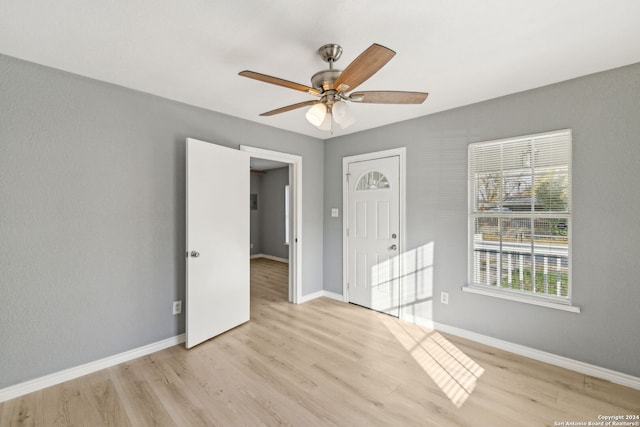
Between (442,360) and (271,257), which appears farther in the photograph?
(271,257)

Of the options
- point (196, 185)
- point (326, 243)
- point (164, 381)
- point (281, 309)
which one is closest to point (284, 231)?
point (326, 243)

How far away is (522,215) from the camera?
2.63 m

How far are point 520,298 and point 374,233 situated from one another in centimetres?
170

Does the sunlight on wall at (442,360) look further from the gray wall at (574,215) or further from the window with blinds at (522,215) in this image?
the window with blinds at (522,215)

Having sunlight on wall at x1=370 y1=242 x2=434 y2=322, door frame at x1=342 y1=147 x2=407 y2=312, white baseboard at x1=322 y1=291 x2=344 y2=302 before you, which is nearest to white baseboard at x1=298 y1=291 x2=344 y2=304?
white baseboard at x1=322 y1=291 x2=344 y2=302

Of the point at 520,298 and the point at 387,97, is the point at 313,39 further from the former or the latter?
the point at 520,298

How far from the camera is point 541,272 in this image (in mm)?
2572

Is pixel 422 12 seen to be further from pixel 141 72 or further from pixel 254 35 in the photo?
pixel 141 72

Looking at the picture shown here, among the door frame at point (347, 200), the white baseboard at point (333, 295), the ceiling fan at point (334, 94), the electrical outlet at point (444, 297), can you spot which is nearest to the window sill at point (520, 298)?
the electrical outlet at point (444, 297)

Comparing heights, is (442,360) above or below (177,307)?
below

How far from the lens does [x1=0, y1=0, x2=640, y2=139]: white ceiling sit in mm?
1532

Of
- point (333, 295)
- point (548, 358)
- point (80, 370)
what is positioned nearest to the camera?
point (80, 370)

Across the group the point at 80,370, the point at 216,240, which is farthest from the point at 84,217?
the point at 80,370

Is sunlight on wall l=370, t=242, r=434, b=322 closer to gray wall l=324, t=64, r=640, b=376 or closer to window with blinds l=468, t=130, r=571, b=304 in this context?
gray wall l=324, t=64, r=640, b=376
